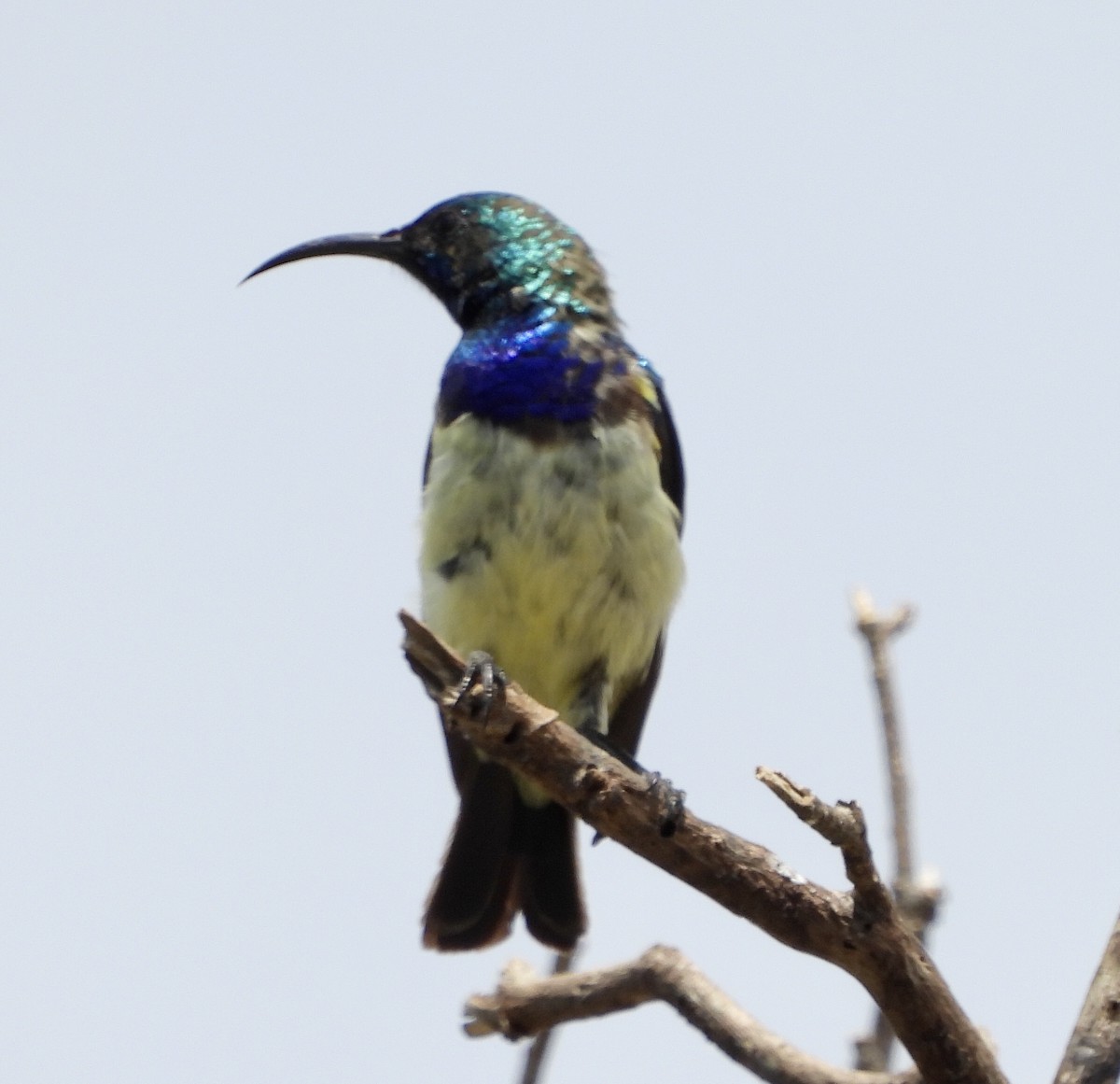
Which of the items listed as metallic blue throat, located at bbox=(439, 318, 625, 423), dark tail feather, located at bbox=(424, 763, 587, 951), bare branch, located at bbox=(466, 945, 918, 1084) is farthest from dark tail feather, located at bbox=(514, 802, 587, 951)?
metallic blue throat, located at bbox=(439, 318, 625, 423)

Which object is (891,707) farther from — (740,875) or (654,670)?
(654,670)

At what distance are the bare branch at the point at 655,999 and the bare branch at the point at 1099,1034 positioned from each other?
0.82m

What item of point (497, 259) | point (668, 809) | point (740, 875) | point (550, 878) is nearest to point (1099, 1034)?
point (740, 875)

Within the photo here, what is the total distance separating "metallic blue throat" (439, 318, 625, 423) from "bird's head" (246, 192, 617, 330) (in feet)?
0.79

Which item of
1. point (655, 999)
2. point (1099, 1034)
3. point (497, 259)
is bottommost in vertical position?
point (1099, 1034)

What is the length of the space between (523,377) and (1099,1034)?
298 centimetres

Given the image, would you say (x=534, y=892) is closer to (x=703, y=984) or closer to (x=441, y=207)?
(x=703, y=984)

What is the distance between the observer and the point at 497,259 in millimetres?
6527

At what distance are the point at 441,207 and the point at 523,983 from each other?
319cm

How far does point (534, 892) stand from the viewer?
5875 millimetres

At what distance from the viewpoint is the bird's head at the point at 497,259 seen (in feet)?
20.8

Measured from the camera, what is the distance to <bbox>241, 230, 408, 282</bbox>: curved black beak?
696 centimetres

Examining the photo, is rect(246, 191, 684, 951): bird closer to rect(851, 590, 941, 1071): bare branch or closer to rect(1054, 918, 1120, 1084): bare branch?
rect(851, 590, 941, 1071): bare branch

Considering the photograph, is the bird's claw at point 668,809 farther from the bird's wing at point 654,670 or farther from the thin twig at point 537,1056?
the bird's wing at point 654,670
